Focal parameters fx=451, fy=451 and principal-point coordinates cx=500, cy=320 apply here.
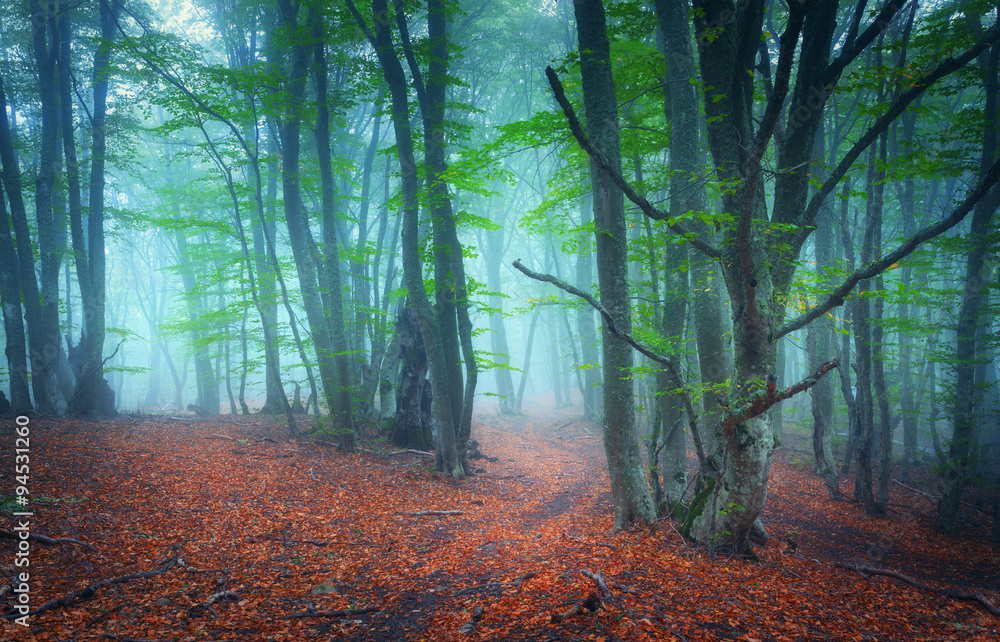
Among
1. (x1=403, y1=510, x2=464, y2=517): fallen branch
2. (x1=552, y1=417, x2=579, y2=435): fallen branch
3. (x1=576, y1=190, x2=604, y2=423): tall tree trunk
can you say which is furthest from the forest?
(x1=576, y1=190, x2=604, y2=423): tall tree trunk

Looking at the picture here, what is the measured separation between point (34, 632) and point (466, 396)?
765 cm

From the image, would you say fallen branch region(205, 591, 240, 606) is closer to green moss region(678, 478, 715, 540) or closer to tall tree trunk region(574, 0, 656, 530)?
tall tree trunk region(574, 0, 656, 530)

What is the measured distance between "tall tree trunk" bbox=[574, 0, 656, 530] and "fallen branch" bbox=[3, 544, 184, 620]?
5.37 meters

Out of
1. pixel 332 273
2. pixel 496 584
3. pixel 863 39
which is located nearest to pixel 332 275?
pixel 332 273

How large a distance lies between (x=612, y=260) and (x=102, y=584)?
21.9 ft

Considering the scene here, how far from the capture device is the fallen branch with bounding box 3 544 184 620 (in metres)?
3.78

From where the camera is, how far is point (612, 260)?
6.36 meters

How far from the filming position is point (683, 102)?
780 cm

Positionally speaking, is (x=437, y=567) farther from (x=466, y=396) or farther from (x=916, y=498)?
(x=916, y=498)

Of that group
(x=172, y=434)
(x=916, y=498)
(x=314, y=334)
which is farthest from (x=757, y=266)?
(x=172, y=434)

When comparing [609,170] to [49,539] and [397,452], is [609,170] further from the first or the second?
[397,452]

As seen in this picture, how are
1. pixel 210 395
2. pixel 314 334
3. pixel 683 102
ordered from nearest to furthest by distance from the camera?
pixel 683 102, pixel 314 334, pixel 210 395

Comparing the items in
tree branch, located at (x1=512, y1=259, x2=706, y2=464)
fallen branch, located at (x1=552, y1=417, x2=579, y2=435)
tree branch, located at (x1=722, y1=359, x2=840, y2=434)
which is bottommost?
fallen branch, located at (x1=552, y1=417, x2=579, y2=435)

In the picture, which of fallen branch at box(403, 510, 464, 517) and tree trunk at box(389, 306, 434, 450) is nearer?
fallen branch at box(403, 510, 464, 517)
